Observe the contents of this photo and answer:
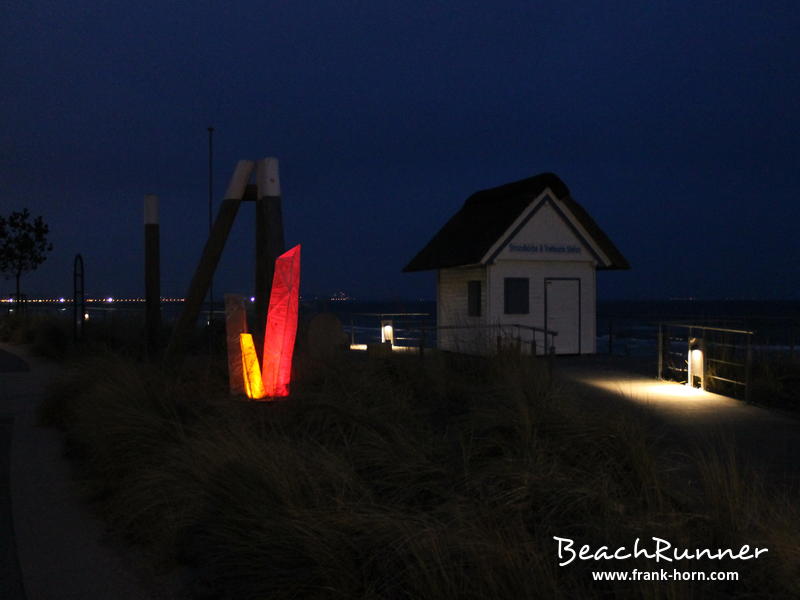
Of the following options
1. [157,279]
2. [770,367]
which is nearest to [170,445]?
[157,279]

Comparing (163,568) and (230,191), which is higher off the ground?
(230,191)

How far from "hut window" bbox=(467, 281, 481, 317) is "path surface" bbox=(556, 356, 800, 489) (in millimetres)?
5306

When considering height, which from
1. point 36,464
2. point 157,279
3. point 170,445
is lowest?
point 36,464

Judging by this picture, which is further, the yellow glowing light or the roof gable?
the roof gable

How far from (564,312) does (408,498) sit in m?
17.0

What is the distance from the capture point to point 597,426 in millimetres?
6664

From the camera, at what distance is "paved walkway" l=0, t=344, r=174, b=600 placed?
199 inches

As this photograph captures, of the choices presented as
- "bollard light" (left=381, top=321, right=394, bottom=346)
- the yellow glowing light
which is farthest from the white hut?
the yellow glowing light

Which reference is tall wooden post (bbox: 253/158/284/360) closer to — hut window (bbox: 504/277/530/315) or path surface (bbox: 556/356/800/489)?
path surface (bbox: 556/356/800/489)

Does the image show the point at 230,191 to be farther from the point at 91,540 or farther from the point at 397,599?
the point at 397,599

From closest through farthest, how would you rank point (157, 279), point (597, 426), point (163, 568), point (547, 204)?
point (163, 568)
point (597, 426)
point (157, 279)
point (547, 204)

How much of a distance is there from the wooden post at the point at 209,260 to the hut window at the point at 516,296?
9760 mm

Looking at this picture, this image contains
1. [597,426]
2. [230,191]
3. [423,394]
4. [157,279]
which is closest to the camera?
[597,426]

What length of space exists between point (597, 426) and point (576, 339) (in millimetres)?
15485
